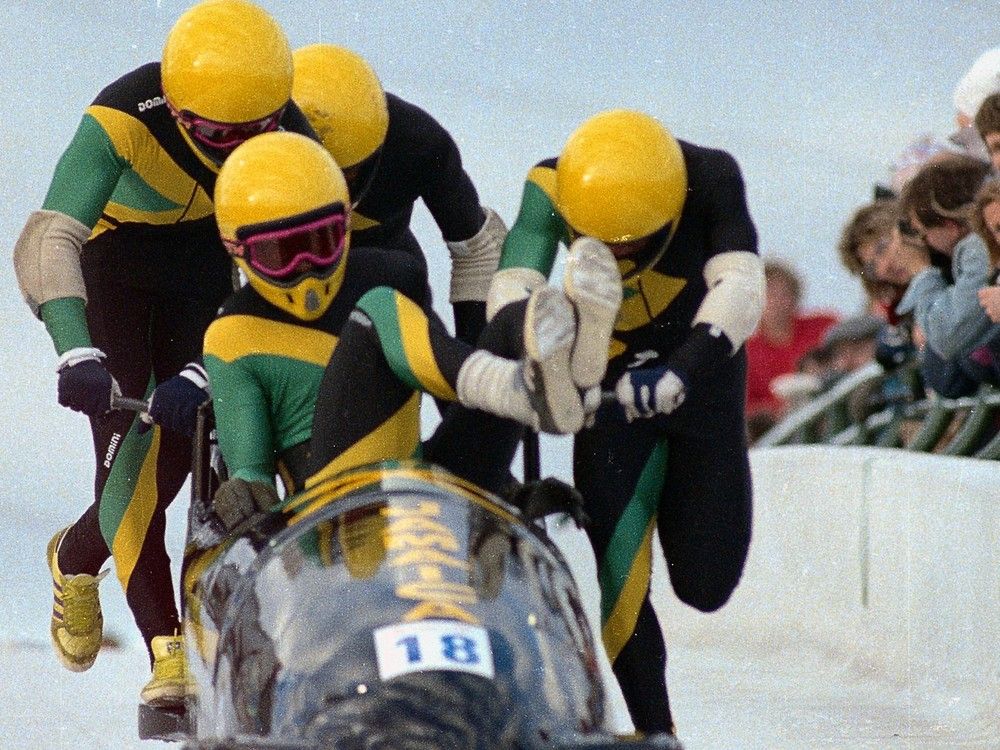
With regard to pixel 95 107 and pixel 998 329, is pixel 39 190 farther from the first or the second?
pixel 998 329

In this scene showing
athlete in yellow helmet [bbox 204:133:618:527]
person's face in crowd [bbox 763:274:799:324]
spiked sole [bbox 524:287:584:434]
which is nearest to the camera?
spiked sole [bbox 524:287:584:434]

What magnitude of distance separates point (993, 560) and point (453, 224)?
5.13ft

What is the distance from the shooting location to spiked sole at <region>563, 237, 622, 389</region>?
3.01 m

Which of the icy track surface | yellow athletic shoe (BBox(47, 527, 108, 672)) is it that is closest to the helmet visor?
the icy track surface

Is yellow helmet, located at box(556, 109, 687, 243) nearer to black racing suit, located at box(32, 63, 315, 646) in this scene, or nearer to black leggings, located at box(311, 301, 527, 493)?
black leggings, located at box(311, 301, 527, 493)

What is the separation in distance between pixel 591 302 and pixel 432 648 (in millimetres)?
691

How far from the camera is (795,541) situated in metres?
6.61

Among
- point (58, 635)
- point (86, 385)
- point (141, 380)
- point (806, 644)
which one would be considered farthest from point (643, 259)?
point (806, 644)

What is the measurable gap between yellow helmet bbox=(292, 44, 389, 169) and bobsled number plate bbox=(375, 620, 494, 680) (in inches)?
72.4

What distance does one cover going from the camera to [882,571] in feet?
18.6

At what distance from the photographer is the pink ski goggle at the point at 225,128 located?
395 cm

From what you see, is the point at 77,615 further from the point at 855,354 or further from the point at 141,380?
the point at 855,354

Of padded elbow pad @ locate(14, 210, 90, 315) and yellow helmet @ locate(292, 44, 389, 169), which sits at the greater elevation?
yellow helmet @ locate(292, 44, 389, 169)

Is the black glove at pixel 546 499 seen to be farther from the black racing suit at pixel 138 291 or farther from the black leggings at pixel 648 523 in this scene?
the black racing suit at pixel 138 291
